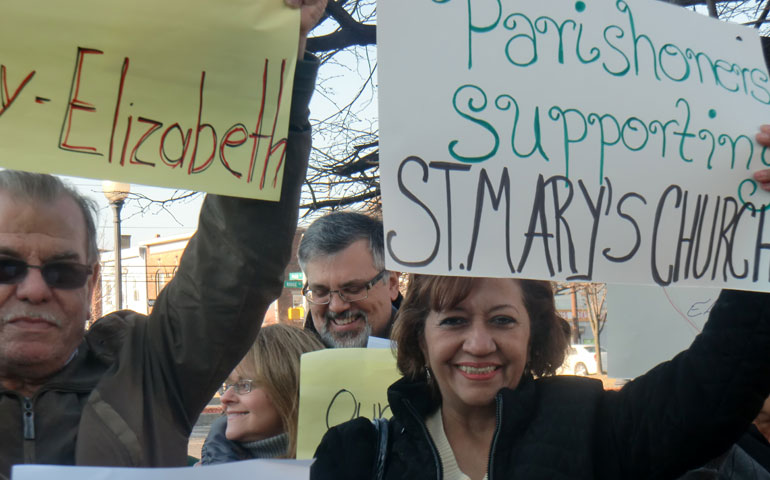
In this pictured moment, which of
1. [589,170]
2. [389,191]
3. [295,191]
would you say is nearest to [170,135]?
[295,191]

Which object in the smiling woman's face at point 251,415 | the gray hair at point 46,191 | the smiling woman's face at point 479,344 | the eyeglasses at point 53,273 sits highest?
the gray hair at point 46,191

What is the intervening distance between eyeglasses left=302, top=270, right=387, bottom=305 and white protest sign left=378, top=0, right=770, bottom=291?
128 cm

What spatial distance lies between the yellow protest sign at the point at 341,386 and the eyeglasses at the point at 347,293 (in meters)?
0.32

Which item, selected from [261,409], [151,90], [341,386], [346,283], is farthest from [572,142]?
[261,409]

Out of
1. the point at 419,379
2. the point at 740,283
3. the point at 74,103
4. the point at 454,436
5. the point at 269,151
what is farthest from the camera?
the point at 419,379

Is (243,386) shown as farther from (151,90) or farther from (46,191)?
(151,90)

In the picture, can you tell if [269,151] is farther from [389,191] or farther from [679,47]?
[679,47]

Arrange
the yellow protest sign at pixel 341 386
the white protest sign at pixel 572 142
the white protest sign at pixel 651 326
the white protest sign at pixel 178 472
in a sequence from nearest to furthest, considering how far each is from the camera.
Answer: the white protest sign at pixel 178 472 → the white protest sign at pixel 572 142 → the yellow protest sign at pixel 341 386 → the white protest sign at pixel 651 326

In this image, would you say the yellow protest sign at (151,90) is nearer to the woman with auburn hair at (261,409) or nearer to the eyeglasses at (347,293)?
the woman with auburn hair at (261,409)

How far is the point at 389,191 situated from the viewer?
158cm

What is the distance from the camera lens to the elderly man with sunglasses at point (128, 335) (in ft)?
5.45

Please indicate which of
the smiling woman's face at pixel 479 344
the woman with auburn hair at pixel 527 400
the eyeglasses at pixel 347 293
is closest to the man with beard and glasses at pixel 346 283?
the eyeglasses at pixel 347 293

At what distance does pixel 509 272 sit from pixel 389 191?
11.9 inches

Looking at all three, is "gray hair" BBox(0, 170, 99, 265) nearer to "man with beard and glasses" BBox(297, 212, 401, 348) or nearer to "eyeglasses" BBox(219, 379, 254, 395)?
"eyeglasses" BBox(219, 379, 254, 395)
